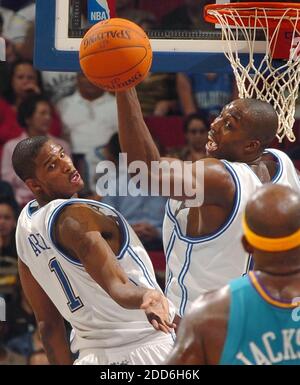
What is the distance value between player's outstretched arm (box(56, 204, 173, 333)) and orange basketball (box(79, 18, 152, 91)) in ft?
1.98

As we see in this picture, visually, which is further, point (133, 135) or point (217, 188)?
point (217, 188)

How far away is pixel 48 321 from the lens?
5219 millimetres

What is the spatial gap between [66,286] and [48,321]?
37 cm

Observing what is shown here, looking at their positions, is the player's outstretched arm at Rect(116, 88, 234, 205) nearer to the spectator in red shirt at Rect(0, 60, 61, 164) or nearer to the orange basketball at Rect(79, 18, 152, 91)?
the orange basketball at Rect(79, 18, 152, 91)

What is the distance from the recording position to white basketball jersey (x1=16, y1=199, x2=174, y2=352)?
486 centimetres

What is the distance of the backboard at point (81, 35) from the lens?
5656 mm

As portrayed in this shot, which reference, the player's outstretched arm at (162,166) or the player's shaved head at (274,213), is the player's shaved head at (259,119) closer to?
the player's outstretched arm at (162,166)

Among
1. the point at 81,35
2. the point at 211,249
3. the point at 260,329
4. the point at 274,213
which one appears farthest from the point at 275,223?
the point at 81,35

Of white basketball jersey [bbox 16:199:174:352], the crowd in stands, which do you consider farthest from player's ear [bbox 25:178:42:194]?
the crowd in stands

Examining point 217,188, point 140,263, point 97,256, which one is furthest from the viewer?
point 140,263

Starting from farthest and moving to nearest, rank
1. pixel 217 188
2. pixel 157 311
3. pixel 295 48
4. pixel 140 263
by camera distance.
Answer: pixel 295 48 → pixel 140 263 → pixel 217 188 → pixel 157 311

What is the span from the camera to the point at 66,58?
5.66 meters

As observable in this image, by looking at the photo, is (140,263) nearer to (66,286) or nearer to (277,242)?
(66,286)
